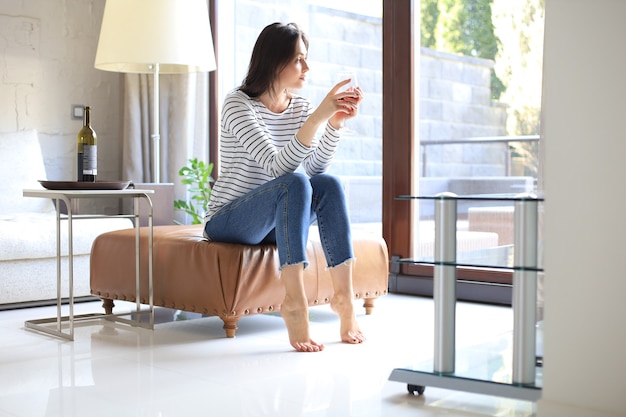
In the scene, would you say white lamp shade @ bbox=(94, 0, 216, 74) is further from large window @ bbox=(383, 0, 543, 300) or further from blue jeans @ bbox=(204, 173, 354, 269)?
blue jeans @ bbox=(204, 173, 354, 269)

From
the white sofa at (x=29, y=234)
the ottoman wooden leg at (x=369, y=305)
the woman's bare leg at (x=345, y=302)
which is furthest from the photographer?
the white sofa at (x=29, y=234)

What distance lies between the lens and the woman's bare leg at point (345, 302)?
2.73m

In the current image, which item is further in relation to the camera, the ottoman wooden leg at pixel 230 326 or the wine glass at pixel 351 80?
the ottoman wooden leg at pixel 230 326

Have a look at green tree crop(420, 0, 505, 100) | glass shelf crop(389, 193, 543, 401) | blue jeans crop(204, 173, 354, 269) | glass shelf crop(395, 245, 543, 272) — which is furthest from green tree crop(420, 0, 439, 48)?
glass shelf crop(395, 245, 543, 272)

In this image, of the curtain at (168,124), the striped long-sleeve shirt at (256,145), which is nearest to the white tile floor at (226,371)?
the striped long-sleeve shirt at (256,145)

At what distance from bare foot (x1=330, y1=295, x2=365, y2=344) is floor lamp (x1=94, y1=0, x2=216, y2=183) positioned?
6.71 feet

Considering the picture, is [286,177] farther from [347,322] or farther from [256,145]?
[347,322]

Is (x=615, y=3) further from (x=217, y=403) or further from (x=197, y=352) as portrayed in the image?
(x=197, y=352)

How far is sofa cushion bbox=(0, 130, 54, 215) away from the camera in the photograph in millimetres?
4086

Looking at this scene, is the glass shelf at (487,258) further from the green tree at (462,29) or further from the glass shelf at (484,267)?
the green tree at (462,29)

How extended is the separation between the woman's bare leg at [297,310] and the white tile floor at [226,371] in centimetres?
4

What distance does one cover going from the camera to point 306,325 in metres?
2.63

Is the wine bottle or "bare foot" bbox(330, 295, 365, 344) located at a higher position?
the wine bottle

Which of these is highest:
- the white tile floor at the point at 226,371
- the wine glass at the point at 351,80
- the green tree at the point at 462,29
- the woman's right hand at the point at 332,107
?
the green tree at the point at 462,29
